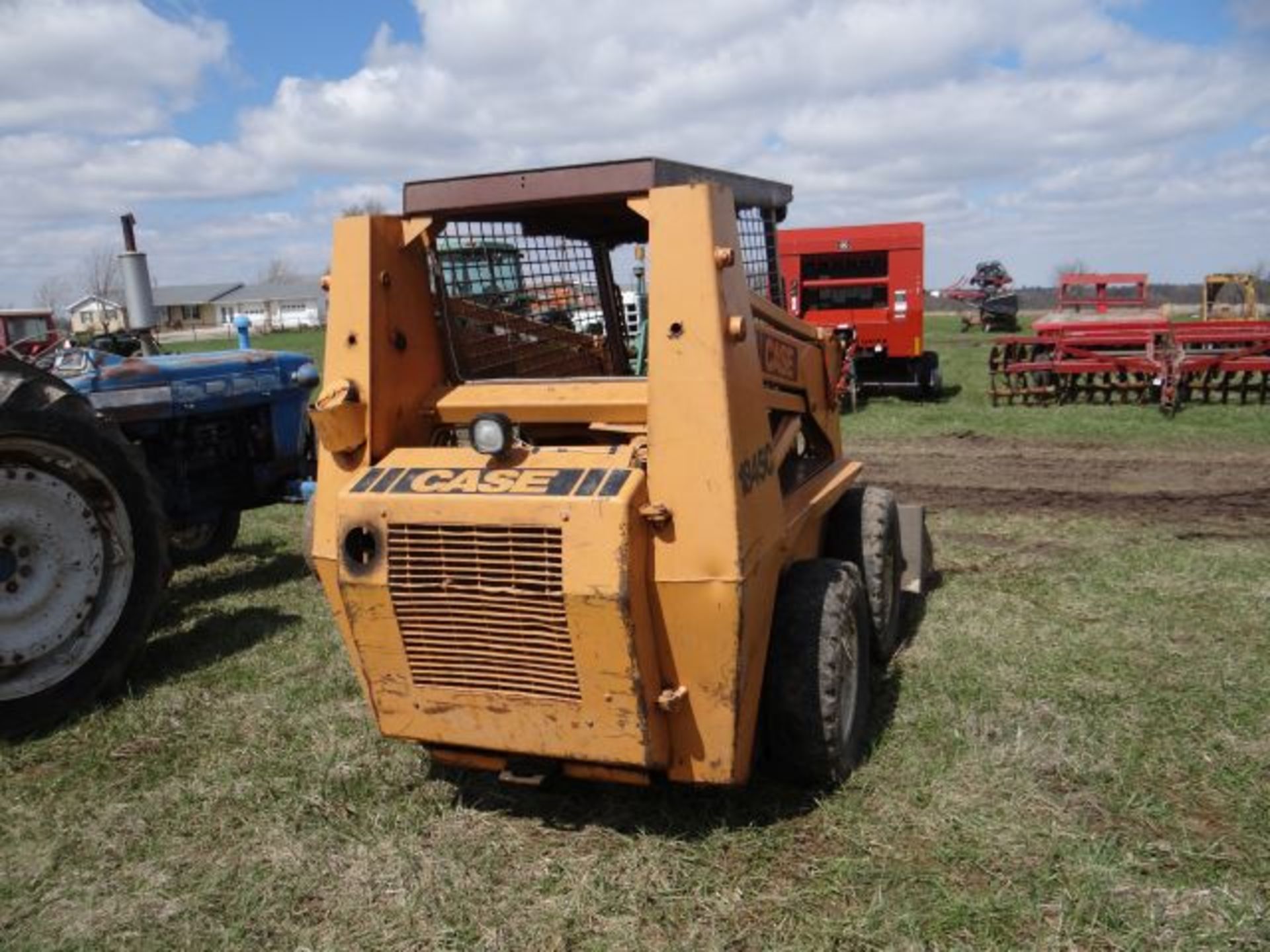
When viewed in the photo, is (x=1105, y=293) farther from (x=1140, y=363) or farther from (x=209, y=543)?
(x=209, y=543)

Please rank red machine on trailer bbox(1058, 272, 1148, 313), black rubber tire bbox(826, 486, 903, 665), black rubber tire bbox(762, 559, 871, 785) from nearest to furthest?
black rubber tire bbox(762, 559, 871, 785)
black rubber tire bbox(826, 486, 903, 665)
red machine on trailer bbox(1058, 272, 1148, 313)

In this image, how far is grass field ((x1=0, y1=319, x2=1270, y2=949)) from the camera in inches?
116

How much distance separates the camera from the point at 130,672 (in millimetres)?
5094

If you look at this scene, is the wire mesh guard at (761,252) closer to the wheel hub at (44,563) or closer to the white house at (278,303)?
the wheel hub at (44,563)

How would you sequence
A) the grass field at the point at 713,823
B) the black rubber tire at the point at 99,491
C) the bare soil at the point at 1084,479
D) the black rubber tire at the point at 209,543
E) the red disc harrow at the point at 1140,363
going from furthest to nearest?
the red disc harrow at the point at 1140,363, the bare soil at the point at 1084,479, the black rubber tire at the point at 209,543, the black rubber tire at the point at 99,491, the grass field at the point at 713,823

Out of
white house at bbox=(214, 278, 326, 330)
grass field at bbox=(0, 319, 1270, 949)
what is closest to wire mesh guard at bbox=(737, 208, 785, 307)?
grass field at bbox=(0, 319, 1270, 949)

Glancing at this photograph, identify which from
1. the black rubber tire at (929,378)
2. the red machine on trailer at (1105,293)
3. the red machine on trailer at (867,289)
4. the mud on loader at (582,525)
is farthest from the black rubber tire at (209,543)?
the red machine on trailer at (1105,293)

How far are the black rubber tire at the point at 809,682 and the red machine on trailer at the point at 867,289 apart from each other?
10836 mm

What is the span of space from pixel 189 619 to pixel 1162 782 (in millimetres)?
5123

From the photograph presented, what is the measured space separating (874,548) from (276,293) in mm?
91141

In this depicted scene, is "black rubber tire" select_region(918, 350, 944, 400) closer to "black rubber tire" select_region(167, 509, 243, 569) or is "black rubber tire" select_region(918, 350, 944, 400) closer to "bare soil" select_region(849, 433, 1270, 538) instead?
"bare soil" select_region(849, 433, 1270, 538)

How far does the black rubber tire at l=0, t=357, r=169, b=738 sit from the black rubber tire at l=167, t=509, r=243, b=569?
2.42m

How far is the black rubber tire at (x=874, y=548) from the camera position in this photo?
461cm

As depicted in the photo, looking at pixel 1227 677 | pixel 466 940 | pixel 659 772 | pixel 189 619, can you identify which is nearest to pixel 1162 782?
pixel 1227 677
